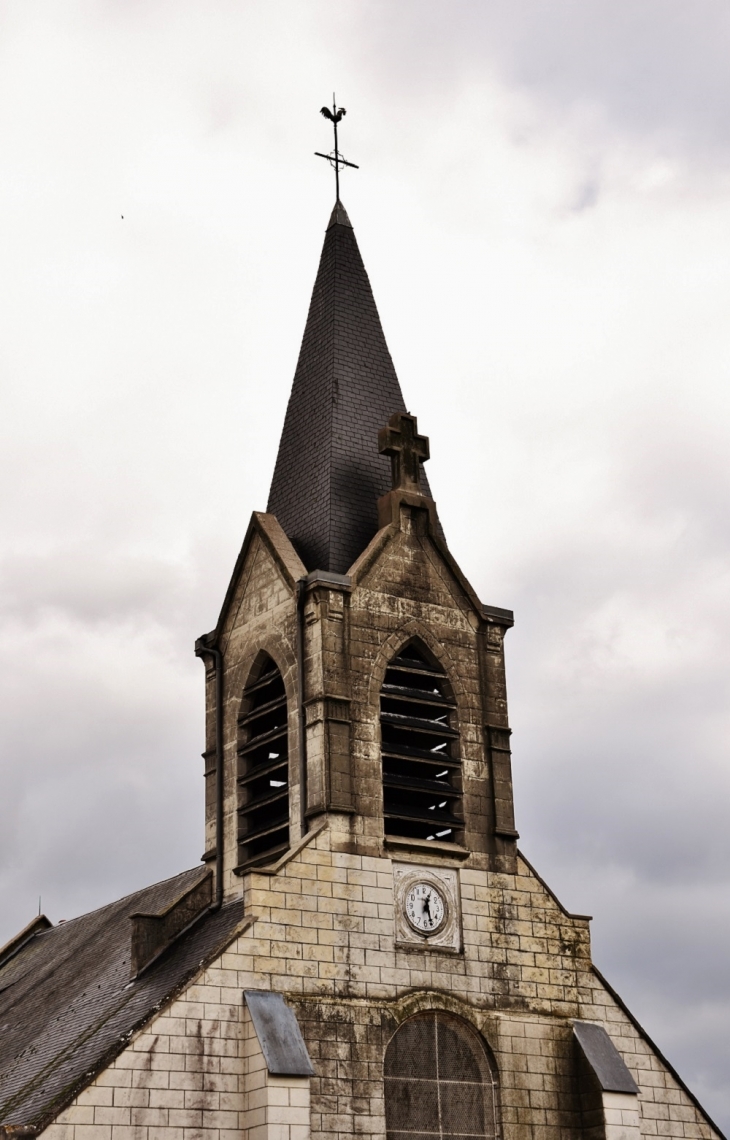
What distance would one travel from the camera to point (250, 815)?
35.5 meters

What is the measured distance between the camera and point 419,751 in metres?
34.8

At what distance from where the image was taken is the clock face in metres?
33.0

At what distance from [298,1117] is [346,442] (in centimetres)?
1602

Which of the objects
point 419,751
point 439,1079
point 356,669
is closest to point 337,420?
point 356,669

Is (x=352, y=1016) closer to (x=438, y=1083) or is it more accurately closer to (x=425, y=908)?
(x=438, y=1083)

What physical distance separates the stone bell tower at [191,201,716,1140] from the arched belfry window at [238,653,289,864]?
63 mm

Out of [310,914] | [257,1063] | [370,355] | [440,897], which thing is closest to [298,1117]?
[257,1063]

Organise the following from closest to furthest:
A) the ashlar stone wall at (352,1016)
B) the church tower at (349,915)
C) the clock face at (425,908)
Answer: the ashlar stone wall at (352,1016), the church tower at (349,915), the clock face at (425,908)

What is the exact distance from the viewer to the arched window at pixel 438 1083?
1230 inches

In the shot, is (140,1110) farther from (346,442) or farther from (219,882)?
(346,442)

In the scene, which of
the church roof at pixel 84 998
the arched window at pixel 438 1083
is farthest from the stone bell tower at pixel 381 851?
the church roof at pixel 84 998

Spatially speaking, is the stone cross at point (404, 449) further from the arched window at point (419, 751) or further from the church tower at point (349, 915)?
the arched window at point (419, 751)

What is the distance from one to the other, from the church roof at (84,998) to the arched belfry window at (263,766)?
1.50 metres

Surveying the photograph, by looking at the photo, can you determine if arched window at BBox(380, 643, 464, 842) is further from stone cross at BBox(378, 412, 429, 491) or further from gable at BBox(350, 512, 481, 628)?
stone cross at BBox(378, 412, 429, 491)
